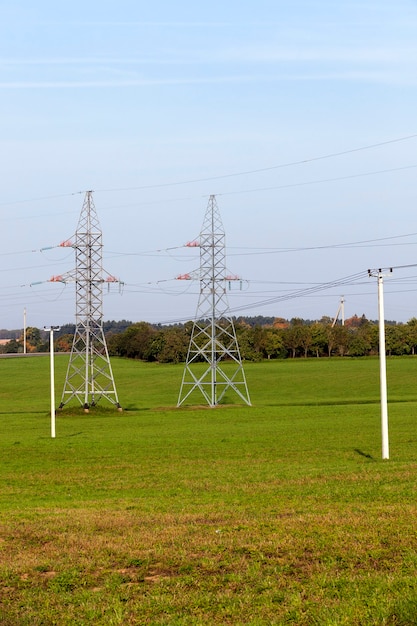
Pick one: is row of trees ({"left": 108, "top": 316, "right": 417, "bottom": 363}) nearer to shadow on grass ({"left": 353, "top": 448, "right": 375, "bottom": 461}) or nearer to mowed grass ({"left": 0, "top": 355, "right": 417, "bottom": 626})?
mowed grass ({"left": 0, "top": 355, "right": 417, "bottom": 626})

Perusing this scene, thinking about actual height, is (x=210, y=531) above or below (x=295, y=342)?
below

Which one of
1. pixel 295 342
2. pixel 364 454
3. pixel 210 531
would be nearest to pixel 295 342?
pixel 295 342

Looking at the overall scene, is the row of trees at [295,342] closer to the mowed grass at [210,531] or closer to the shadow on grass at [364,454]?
the mowed grass at [210,531]

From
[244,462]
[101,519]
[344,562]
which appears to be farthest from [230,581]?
[244,462]

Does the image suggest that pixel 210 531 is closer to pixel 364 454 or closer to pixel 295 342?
pixel 364 454

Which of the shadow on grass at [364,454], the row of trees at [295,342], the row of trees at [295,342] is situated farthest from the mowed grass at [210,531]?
the row of trees at [295,342]

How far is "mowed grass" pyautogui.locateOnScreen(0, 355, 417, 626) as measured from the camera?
12438 mm

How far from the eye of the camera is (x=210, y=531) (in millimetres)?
16922

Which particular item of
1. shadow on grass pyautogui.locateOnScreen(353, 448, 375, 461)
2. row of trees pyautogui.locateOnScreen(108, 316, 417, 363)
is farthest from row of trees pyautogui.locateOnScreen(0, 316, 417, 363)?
shadow on grass pyautogui.locateOnScreen(353, 448, 375, 461)

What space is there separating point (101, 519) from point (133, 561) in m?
4.67

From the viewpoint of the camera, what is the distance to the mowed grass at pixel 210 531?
40.8 feet

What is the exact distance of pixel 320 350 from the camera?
169m

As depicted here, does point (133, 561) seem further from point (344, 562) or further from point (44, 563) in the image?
point (344, 562)

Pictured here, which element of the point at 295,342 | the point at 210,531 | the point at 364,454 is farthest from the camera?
the point at 295,342
